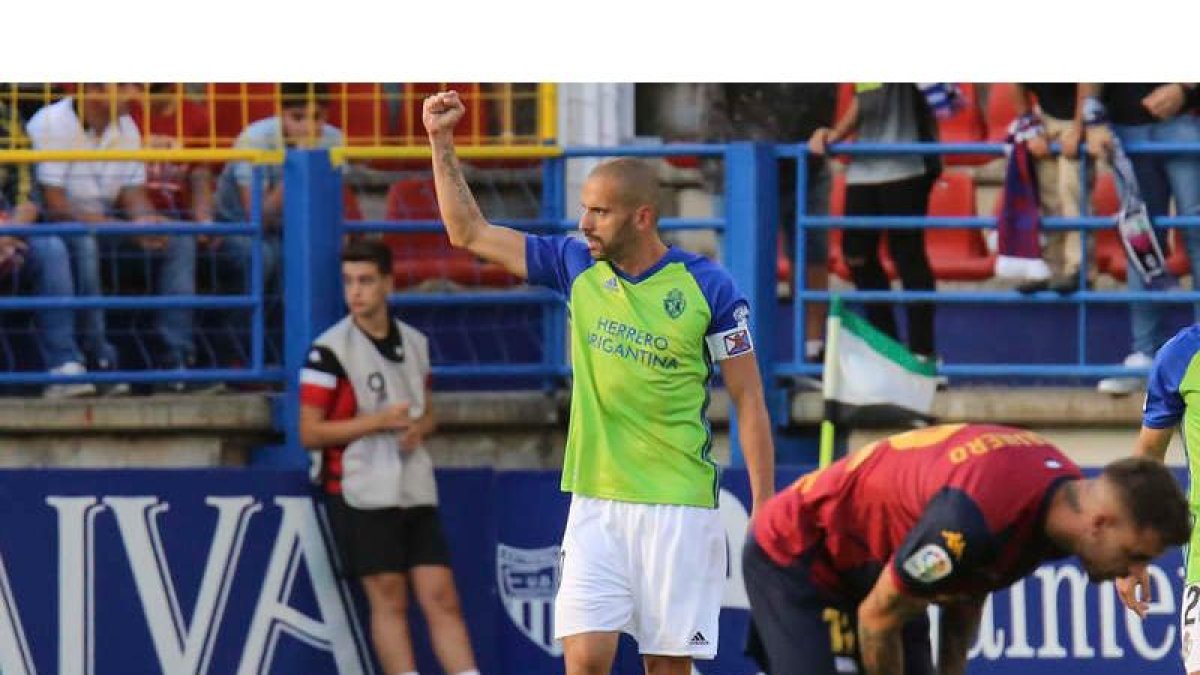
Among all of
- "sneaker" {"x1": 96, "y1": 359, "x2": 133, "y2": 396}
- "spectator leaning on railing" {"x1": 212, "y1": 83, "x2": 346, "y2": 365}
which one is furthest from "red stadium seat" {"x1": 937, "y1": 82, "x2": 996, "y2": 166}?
"sneaker" {"x1": 96, "y1": 359, "x2": 133, "y2": 396}

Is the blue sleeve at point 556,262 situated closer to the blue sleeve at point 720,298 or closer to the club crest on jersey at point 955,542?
the blue sleeve at point 720,298

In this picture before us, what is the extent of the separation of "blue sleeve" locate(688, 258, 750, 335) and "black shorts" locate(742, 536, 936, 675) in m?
1.71

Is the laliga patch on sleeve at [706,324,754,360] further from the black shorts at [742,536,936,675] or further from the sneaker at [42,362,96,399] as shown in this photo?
the sneaker at [42,362,96,399]

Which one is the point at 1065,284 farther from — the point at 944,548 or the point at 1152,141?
the point at 944,548

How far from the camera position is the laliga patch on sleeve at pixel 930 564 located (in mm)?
6441

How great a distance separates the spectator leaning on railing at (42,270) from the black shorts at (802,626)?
5.44 m

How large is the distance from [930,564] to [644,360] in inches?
95.1

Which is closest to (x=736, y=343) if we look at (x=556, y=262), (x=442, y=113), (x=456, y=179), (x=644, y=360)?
(x=644, y=360)

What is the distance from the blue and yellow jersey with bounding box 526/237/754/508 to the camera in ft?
28.6

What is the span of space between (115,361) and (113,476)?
0.86 m

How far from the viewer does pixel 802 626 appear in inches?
277

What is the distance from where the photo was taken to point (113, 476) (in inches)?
445

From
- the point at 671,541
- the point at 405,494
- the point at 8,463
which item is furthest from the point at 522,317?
the point at 671,541

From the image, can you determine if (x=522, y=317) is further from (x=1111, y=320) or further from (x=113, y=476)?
(x=1111, y=320)
